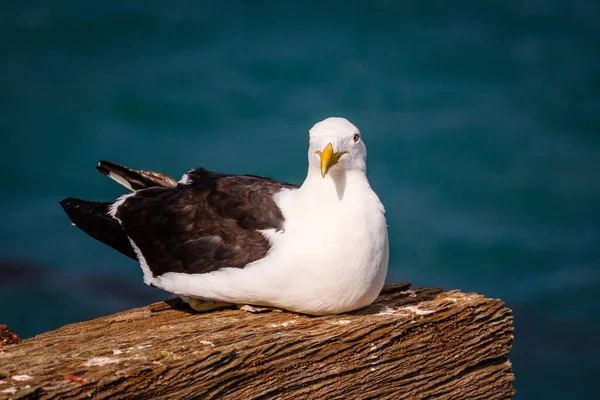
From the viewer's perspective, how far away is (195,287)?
6.29 m

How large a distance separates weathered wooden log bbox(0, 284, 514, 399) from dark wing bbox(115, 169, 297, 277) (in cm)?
46

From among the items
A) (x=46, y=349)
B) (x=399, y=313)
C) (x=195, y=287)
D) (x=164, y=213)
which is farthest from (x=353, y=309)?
(x=46, y=349)

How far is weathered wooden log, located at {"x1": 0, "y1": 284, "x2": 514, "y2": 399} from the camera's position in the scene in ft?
17.4

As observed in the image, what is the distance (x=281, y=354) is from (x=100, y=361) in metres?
1.21

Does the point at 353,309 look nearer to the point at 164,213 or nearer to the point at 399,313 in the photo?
the point at 399,313

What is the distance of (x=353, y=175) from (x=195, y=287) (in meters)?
1.44

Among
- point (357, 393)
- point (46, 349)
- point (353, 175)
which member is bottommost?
point (357, 393)

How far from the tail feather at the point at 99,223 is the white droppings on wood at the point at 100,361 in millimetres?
1632

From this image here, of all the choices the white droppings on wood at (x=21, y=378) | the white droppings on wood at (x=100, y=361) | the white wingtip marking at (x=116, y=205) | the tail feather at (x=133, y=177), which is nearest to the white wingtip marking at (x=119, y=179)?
the tail feather at (x=133, y=177)

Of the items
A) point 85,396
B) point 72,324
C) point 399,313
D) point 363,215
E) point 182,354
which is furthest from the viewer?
point 72,324

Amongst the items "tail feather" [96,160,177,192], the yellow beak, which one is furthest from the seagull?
"tail feather" [96,160,177,192]

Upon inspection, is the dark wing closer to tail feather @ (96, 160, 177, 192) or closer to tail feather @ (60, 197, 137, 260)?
tail feather @ (60, 197, 137, 260)

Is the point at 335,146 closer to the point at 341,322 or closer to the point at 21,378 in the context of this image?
the point at 341,322

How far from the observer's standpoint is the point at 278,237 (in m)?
6.00
